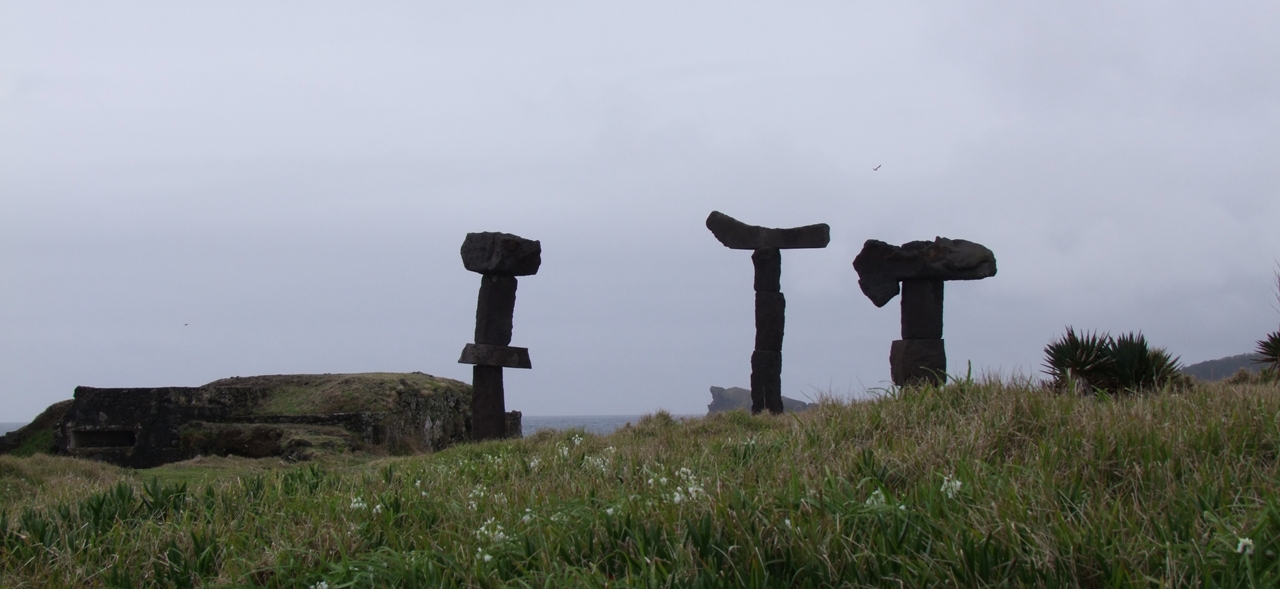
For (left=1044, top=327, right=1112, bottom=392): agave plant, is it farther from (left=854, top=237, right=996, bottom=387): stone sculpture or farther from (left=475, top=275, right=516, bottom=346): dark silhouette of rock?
(left=475, top=275, right=516, bottom=346): dark silhouette of rock

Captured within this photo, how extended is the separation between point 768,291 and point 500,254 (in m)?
5.72

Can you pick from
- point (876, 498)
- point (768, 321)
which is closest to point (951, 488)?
point (876, 498)

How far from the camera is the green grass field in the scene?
4023 millimetres

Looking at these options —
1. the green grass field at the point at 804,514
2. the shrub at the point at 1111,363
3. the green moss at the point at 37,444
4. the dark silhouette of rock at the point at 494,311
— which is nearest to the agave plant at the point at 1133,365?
the shrub at the point at 1111,363

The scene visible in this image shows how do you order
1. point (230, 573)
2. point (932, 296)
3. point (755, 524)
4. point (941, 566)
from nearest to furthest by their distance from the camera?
point (941, 566) → point (755, 524) → point (230, 573) → point (932, 296)

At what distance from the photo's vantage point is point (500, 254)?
1595cm

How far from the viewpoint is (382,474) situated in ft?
27.2

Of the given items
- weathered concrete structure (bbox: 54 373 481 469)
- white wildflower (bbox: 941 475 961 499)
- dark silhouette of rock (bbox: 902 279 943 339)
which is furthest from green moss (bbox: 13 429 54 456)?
white wildflower (bbox: 941 475 961 499)

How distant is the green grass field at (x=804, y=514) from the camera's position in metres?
4.02

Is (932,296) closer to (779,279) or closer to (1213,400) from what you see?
(779,279)

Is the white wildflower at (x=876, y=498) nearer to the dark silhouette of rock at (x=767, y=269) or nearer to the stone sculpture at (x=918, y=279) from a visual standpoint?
the stone sculpture at (x=918, y=279)

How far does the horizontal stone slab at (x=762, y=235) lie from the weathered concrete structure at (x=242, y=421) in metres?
6.92

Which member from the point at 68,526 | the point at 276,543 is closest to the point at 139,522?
the point at 68,526

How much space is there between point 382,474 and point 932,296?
1091cm
